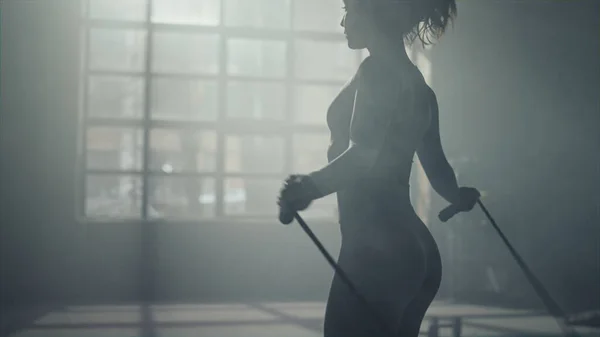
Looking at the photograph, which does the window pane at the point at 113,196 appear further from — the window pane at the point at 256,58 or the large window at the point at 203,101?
the window pane at the point at 256,58

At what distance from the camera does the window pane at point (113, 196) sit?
5.38m

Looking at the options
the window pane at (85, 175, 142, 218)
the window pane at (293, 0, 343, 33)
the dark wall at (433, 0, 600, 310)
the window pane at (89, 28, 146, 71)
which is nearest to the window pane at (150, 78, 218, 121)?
the window pane at (89, 28, 146, 71)

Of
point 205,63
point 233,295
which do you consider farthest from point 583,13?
point 233,295

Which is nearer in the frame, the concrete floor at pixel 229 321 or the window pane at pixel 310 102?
the concrete floor at pixel 229 321

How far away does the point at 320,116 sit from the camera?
18.8 ft

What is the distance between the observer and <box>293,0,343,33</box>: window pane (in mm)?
5598

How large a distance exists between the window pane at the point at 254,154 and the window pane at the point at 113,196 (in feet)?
2.47

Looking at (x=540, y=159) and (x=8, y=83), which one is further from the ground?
(x=8, y=83)

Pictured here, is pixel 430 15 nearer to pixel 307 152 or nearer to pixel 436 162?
pixel 436 162

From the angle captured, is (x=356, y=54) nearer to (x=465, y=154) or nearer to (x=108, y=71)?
(x=465, y=154)

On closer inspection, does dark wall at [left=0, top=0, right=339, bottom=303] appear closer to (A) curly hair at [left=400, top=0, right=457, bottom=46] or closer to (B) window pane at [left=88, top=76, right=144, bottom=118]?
(B) window pane at [left=88, top=76, right=144, bottom=118]

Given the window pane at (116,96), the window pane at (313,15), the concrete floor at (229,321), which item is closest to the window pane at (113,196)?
the window pane at (116,96)

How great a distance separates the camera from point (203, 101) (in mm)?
5512

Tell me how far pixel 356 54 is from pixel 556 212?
203 centimetres
